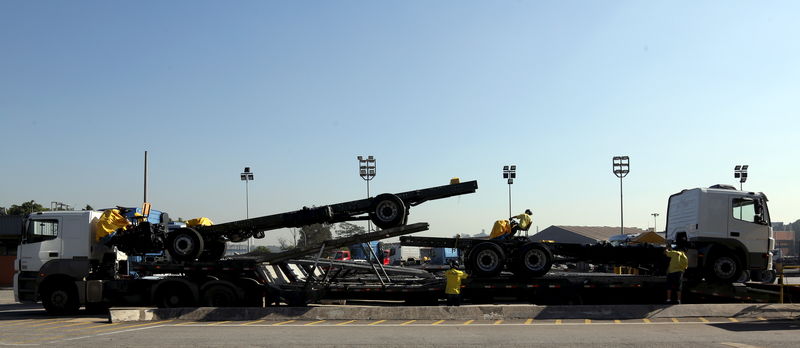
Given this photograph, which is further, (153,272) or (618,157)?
(618,157)

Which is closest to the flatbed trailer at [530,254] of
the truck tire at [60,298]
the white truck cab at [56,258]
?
the white truck cab at [56,258]

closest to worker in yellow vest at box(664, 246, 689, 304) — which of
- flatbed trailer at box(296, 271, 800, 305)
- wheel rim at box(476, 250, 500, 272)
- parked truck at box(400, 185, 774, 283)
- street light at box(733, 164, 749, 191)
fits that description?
flatbed trailer at box(296, 271, 800, 305)

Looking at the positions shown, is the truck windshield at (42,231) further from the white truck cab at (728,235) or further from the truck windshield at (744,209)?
the truck windshield at (744,209)

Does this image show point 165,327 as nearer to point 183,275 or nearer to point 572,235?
point 183,275

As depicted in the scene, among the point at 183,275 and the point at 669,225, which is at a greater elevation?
the point at 669,225

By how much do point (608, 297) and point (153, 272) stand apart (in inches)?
439

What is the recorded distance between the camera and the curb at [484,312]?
14.7 meters

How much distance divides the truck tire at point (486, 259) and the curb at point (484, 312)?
4.49 feet

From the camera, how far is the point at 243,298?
53.7 ft

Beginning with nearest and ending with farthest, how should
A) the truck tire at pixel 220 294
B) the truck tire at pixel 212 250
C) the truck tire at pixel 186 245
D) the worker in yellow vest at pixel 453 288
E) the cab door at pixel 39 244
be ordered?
1. the worker in yellow vest at pixel 453 288
2. the truck tire at pixel 220 294
3. the truck tire at pixel 186 245
4. the cab door at pixel 39 244
5. the truck tire at pixel 212 250

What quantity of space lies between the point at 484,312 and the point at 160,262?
8.03m

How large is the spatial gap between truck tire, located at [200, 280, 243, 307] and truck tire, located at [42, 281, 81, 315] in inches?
130

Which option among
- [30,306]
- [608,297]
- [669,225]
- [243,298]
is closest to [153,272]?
[243,298]

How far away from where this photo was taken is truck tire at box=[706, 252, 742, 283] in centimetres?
1579
